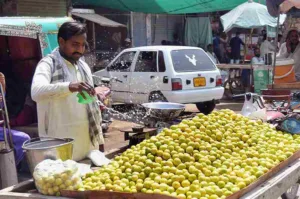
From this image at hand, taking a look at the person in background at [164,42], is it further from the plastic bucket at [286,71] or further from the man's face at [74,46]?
the man's face at [74,46]

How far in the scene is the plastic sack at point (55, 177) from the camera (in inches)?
109

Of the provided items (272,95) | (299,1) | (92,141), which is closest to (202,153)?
(92,141)

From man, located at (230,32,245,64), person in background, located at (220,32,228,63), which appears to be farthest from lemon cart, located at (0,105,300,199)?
person in background, located at (220,32,228,63)

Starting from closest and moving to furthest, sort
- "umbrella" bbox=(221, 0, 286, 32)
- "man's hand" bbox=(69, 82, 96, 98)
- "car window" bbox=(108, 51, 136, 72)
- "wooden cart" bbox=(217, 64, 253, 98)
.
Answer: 1. "man's hand" bbox=(69, 82, 96, 98)
2. "car window" bbox=(108, 51, 136, 72)
3. "wooden cart" bbox=(217, 64, 253, 98)
4. "umbrella" bbox=(221, 0, 286, 32)

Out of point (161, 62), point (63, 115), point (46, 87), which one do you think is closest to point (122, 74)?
point (161, 62)

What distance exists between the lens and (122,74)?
10422 mm

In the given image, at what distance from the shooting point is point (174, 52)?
9812 millimetres

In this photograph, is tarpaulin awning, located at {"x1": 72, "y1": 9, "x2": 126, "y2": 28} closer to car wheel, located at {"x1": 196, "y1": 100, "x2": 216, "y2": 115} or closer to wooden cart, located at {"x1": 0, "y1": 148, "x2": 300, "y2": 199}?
car wheel, located at {"x1": 196, "y1": 100, "x2": 216, "y2": 115}

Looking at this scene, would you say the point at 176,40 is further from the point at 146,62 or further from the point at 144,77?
the point at 144,77

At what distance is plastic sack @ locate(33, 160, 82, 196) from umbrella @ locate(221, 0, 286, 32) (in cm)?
1202

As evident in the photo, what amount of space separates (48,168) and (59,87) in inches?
25.7

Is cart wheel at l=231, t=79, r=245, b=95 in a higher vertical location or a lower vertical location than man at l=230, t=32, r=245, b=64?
lower

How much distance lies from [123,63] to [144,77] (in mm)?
887

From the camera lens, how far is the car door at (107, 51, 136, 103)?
408 inches
